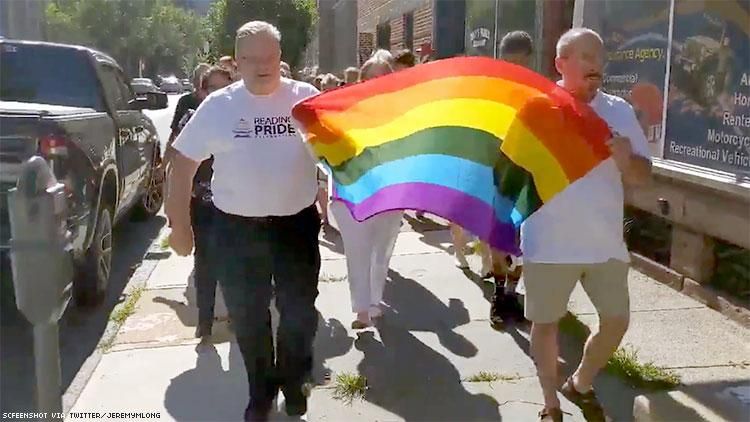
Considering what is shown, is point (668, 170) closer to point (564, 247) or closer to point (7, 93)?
point (564, 247)

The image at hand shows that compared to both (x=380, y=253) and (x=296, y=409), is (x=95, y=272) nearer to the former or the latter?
(x=380, y=253)

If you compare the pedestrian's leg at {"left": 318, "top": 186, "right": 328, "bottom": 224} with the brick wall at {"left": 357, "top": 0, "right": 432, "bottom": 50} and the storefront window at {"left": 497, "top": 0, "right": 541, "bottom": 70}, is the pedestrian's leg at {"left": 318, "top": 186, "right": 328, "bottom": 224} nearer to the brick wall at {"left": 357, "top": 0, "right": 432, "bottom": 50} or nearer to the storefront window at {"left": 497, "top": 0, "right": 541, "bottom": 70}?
the storefront window at {"left": 497, "top": 0, "right": 541, "bottom": 70}

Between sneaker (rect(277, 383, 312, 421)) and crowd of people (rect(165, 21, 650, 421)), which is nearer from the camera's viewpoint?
crowd of people (rect(165, 21, 650, 421))

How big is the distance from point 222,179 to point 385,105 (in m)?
0.86

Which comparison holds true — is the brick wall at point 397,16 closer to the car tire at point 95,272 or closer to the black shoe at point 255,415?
the car tire at point 95,272

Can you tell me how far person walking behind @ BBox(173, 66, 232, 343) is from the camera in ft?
16.9

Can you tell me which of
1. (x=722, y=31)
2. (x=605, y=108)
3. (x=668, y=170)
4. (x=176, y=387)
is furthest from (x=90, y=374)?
(x=722, y=31)

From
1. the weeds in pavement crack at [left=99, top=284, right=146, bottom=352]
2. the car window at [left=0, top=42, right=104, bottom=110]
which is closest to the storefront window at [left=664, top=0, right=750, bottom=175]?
the weeds in pavement crack at [left=99, top=284, right=146, bottom=352]

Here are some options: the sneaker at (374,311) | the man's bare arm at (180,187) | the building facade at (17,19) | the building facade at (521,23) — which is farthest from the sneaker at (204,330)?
the building facade at (17,19)

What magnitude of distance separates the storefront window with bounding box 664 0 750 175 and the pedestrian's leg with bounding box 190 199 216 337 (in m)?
3.53

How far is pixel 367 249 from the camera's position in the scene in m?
5.15

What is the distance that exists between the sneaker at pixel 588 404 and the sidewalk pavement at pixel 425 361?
0.49 feet

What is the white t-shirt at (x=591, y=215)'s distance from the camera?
12.2 feet

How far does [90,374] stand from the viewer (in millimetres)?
5031
